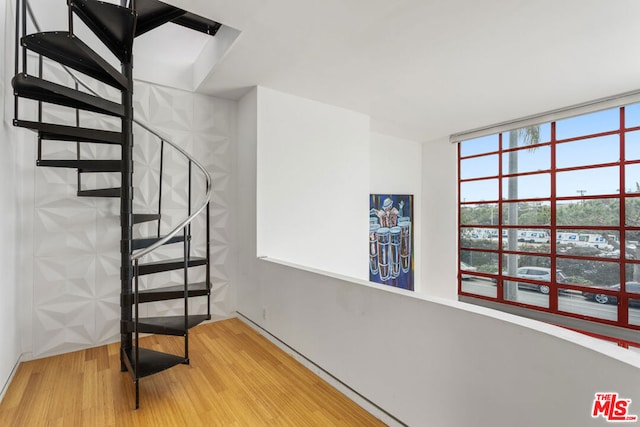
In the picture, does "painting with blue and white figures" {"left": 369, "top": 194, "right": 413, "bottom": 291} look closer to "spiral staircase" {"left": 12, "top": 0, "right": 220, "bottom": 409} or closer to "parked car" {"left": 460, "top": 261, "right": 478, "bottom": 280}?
"parked car" {"left": 460, "top": 261, "right": 478, "bottom": 280}

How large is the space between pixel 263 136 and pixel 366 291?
7.64ft

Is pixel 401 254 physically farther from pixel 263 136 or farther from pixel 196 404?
pixel 196 404

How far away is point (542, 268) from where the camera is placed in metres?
4.84

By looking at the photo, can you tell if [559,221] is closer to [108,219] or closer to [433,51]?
[433,51]

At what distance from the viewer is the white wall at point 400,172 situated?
18.6 feet

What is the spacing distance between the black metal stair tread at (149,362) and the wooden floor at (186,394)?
→ 0.64ft

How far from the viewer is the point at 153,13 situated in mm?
2391

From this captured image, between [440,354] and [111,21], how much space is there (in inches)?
120

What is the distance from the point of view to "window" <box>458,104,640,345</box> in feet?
13.4

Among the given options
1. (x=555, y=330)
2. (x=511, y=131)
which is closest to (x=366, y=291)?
(x=555, y=330)

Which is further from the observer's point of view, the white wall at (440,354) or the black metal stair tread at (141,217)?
the black metal stair tread at (141,217)

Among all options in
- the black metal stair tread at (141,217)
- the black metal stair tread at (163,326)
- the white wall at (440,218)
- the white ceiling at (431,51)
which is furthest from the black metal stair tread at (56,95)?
the white wall at (440,218)

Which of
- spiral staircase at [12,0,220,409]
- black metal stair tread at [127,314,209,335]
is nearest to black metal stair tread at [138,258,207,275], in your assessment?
spiral staircase at [12,0,220,409]

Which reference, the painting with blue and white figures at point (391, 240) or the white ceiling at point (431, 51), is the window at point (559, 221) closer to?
the white ceiling at point (431, 51)
